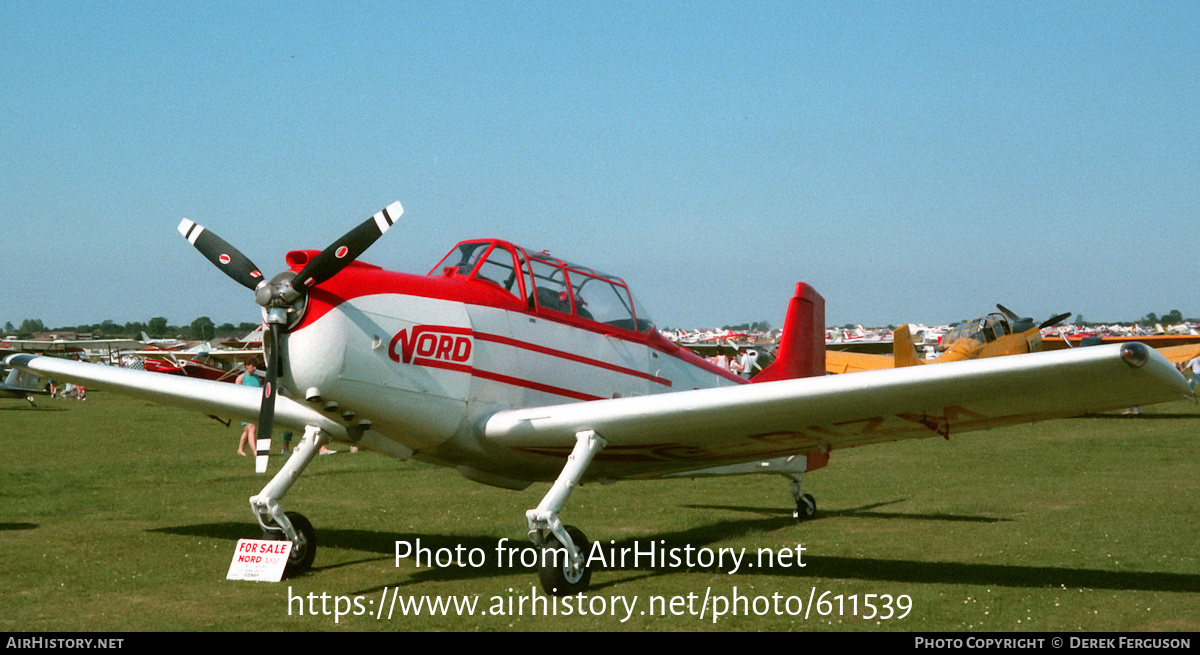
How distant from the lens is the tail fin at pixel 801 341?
10.7 metres

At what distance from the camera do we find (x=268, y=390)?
251 inches

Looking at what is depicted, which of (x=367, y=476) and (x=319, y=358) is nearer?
(x=319, y=358)

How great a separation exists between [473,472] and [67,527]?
4.74 m

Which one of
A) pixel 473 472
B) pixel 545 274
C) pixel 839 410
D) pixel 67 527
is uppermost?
Result: pixel 545 274

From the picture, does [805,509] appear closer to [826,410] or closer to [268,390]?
[826,410]

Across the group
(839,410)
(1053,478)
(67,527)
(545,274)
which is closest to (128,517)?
(67,527)

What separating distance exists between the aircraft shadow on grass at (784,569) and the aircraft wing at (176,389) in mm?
1246

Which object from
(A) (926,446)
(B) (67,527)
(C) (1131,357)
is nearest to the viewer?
(C) (1131,357)

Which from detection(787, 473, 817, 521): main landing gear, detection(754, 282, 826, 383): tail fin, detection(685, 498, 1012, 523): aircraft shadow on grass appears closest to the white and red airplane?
detection(787, 473, 817, 521): main landing gear

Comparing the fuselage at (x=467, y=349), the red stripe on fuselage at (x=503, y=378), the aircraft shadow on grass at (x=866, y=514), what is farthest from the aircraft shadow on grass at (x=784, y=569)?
the aircraft shadow on grass at (x=866, y=514)

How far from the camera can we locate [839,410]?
6293 mm

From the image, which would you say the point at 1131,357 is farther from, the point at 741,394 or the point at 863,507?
the point at 863,507

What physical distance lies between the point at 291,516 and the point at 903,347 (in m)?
18.6

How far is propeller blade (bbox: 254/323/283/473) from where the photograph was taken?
6.23 metres
